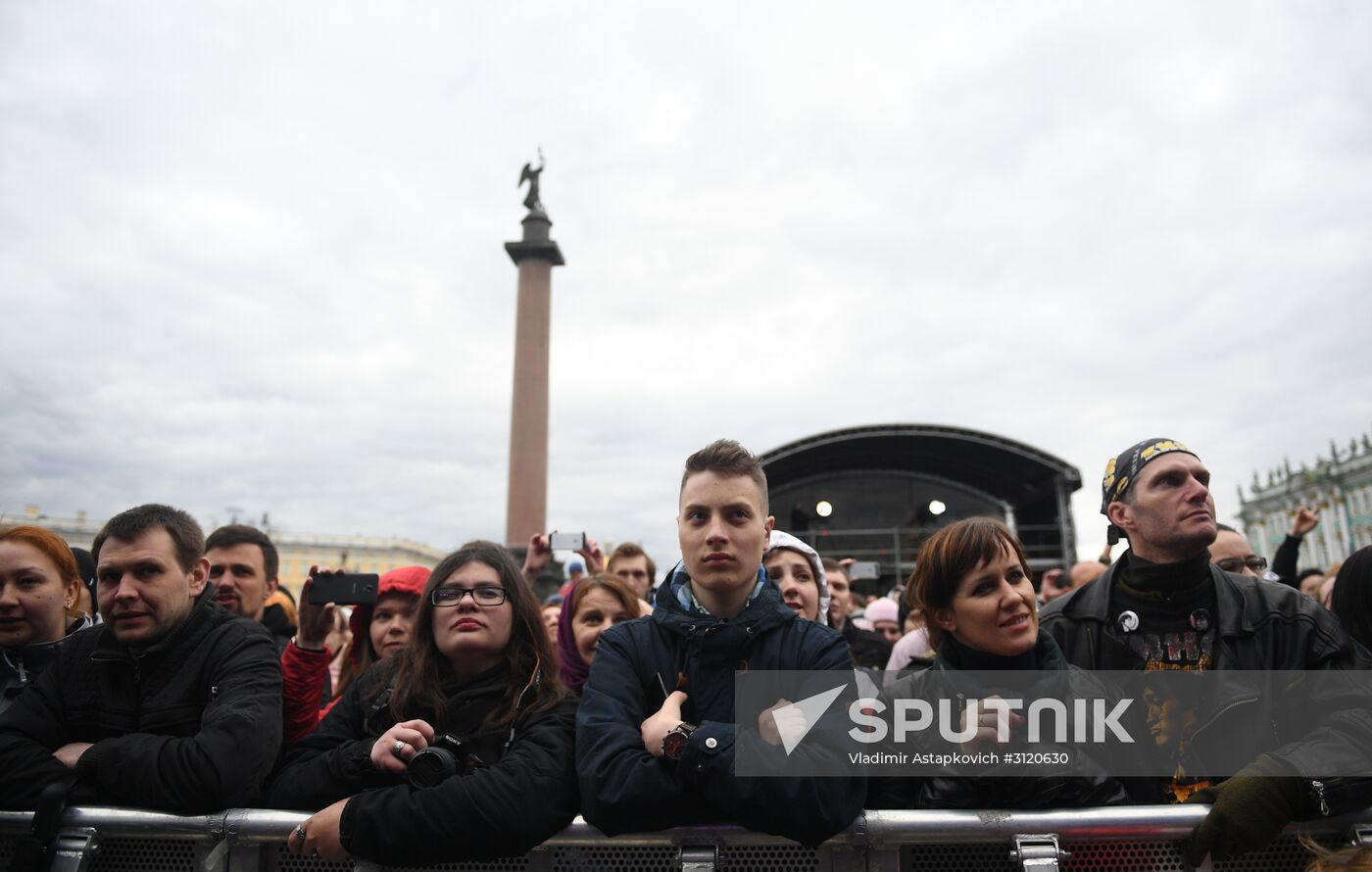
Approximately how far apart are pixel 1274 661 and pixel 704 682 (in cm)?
167

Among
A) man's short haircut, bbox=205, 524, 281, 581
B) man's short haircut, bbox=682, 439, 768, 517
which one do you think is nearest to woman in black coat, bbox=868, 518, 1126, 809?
man's short haircut, bbox=682, 439, 768, 517

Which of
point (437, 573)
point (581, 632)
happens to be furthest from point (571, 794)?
point (581, 632)

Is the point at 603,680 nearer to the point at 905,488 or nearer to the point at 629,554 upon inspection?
the point at 629,554

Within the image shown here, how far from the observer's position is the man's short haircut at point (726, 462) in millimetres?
2494

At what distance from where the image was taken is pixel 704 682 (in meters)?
2.28

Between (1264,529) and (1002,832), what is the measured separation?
95.1 meters

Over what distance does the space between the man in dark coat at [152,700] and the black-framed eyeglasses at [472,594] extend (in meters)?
0.56

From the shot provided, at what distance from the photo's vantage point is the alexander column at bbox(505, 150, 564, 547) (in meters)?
18.8

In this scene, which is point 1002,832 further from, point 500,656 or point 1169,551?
Answer: point 500,656

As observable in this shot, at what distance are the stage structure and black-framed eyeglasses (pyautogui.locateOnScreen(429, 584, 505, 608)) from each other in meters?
21.1

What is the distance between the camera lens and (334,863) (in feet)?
7.11

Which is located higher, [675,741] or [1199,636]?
[1199,636]

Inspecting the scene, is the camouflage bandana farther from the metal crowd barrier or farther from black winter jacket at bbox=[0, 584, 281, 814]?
black winter jacket at bbox=[0, 584, 281, 814]

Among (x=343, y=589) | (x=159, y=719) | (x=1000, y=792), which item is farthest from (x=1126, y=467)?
(x=159, y=719)
